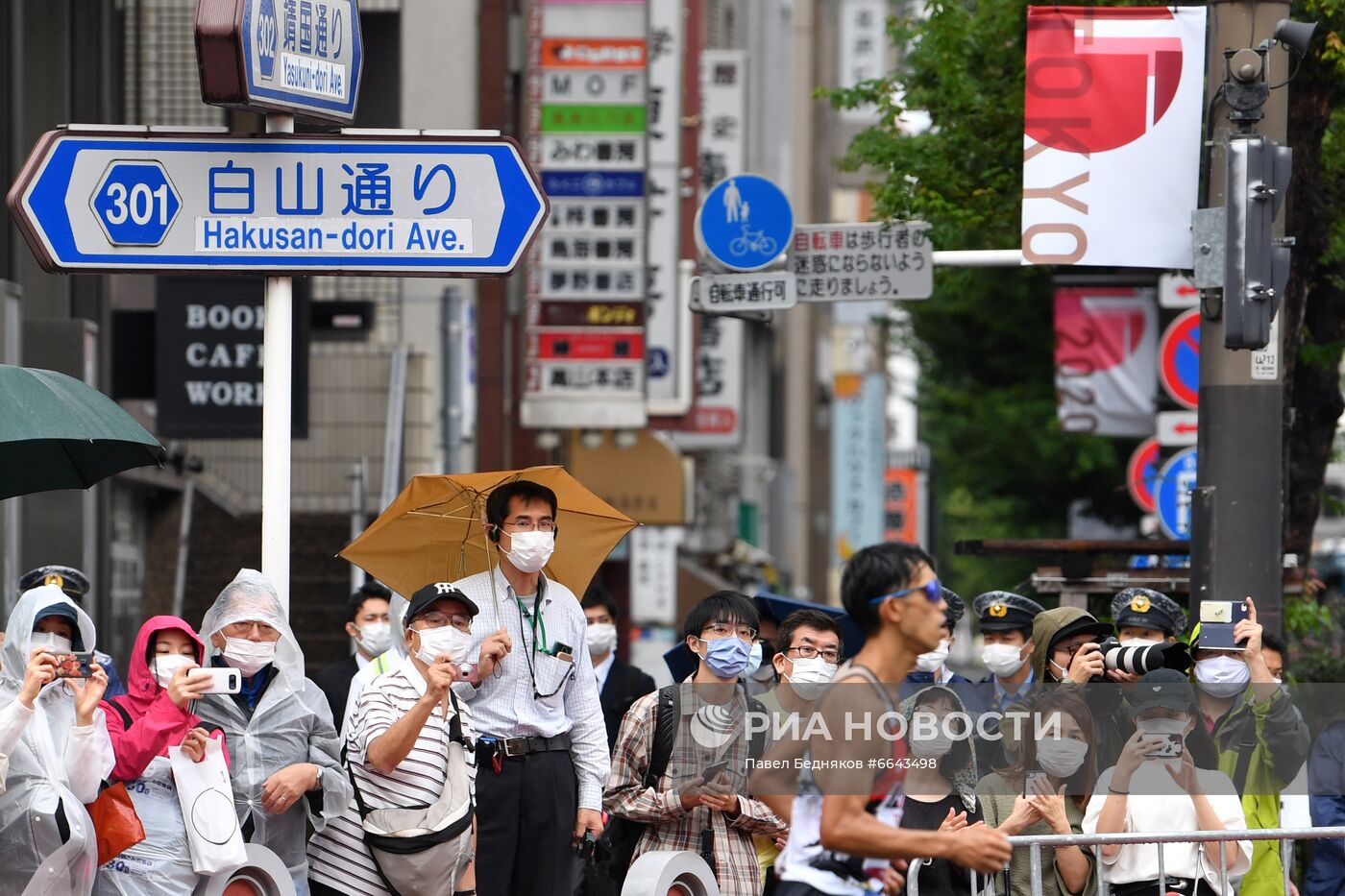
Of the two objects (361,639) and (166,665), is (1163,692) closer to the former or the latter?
(166,665)

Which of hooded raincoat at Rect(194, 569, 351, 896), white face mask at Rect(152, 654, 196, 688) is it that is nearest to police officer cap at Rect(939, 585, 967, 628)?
hooded raincoat at Rect(194, 569, 351, 896)

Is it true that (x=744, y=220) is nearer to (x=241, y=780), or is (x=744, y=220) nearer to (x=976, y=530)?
(x=241, y=780)

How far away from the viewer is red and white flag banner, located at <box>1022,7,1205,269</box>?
965 centimetres

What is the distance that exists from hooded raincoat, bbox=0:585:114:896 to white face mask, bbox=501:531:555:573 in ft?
5.30

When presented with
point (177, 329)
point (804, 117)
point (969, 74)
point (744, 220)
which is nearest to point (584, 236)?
point (177, 329)

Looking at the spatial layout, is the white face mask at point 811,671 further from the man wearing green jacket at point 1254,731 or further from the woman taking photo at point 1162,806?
the man wearing green jacket at point 1254,731

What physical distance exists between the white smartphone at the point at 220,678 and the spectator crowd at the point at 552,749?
2 cm

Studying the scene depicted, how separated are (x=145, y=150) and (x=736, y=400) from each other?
71.5ft

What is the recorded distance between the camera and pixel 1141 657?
792 cm

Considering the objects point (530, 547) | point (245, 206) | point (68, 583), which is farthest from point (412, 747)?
point (68, 583)

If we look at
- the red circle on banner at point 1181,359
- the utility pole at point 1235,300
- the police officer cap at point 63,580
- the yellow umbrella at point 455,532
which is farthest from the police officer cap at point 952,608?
the red circle on banner at point 1181,359

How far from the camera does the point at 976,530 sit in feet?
103

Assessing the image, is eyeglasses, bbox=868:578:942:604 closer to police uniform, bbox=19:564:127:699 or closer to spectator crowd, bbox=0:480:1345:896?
spectator crowd, bbox=0:480:1345:896

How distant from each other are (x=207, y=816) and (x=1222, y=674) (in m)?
3.79
